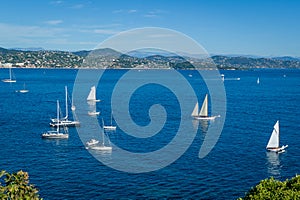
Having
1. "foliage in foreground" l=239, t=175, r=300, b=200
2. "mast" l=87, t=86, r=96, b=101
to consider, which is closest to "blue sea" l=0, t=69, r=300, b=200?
"foliage in foreground" l=239, t=175, r=300, b=200

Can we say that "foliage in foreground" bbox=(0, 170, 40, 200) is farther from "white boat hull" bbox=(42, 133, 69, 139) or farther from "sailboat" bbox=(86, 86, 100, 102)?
"sailboat" bbox=(86, 86, 100, 102)

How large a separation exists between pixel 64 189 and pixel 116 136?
104 feet

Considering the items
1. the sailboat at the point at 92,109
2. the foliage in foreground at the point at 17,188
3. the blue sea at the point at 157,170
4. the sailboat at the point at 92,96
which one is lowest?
the blue sea at the point at 157,170

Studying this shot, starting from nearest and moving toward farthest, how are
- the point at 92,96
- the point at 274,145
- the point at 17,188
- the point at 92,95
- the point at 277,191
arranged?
the point at 277,191
the point at 17,188
the point at 274,145
the point at 92,95
the point at 92,96

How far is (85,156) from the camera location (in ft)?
220

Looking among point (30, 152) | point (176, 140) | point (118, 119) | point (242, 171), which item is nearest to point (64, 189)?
point (30, 152)

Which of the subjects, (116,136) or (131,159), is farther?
(116,136)

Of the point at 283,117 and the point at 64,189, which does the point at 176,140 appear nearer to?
the point at 64,189

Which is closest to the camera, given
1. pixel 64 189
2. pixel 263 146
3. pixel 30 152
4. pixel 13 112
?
pixel 64 189

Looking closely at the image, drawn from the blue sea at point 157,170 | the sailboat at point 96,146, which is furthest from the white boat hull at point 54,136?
the sailboat at point 96,146

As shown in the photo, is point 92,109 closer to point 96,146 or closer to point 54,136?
point 54,136

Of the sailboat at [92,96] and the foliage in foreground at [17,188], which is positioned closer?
the foliage in foreground at [17,188]

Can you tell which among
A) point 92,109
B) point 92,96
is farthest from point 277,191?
point 92,96

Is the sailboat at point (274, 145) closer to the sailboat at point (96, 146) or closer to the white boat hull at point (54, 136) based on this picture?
the sailboat at point (96, 146)
